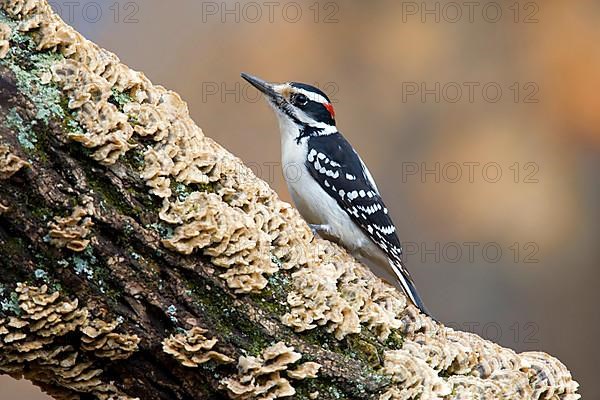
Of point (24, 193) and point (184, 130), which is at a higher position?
point (184, 130)

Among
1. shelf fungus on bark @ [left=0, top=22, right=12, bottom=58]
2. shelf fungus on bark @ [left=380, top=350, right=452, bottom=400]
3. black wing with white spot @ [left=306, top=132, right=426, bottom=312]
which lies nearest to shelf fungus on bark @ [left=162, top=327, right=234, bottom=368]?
shelf fungus on bark @ [left=380, top=350, right=452, bottom=400]

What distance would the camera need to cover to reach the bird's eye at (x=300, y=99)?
3662 mm

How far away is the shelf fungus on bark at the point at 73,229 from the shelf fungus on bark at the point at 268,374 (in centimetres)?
50

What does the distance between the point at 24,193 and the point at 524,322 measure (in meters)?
4.02

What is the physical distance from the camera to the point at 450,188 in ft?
17.8

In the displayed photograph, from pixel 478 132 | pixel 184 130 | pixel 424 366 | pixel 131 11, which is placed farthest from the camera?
pixel 478 132

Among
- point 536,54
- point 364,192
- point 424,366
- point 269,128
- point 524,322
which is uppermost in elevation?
point 536,54

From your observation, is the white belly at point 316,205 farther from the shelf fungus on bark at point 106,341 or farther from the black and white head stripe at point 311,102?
the shelf fungus on bark at point 106,341

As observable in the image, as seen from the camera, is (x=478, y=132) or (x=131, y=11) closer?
(x=131, y=11)

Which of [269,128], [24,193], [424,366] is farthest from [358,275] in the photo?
[269,128]

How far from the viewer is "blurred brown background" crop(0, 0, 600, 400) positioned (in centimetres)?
516

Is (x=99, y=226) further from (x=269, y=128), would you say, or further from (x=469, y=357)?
(x=269, y=128)

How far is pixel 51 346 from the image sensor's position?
1.91 m

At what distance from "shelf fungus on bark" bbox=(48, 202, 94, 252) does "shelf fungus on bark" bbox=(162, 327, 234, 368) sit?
12.7 inches
